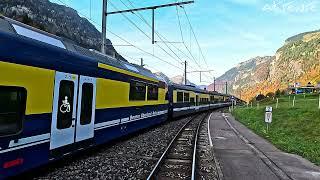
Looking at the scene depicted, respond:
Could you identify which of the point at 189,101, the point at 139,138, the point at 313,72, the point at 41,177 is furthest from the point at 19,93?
the point at 313,72

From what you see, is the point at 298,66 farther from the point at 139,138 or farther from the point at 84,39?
the point at 139,138

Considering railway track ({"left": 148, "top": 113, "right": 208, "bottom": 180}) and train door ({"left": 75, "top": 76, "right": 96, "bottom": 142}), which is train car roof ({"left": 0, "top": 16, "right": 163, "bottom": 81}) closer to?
train door ({"left": 75, "top": 76, "right": 96, "bottom": 142})

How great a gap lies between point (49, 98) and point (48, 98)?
0.05 meters

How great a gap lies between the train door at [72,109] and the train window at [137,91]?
15.4ft

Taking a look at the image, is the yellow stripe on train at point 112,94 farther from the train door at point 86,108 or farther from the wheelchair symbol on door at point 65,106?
the wheelchair symbol on door at point 65,106

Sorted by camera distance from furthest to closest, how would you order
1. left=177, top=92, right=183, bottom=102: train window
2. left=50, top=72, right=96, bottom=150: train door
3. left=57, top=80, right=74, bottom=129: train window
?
left=177, top=92, right=183, bottom=102: train window < left=57, top=80, right=74, bottom=129: train window < left=50, top=72, right=96, bottom=150: train door

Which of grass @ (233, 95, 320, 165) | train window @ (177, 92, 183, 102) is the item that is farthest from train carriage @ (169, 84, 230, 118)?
grass @ (233, 95, 320, 165)

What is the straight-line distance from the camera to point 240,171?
1090 centimetres

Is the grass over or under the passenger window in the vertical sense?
under

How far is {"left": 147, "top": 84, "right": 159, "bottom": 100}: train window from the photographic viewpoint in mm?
20047

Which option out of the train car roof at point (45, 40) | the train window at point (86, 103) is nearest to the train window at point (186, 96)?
the train car roof at point (45, 40)

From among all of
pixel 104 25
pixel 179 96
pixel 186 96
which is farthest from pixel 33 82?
pixel 186 96

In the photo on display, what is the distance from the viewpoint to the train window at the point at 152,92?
65.8 ft

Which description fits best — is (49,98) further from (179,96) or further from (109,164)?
(179,96)
